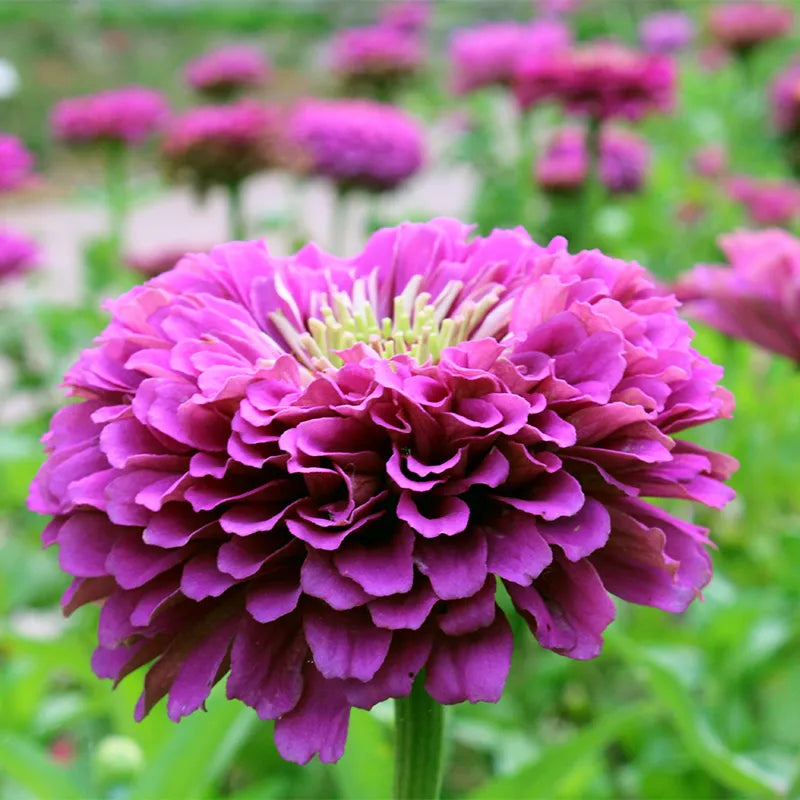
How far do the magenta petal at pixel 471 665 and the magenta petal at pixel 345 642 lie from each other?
0.02 metres

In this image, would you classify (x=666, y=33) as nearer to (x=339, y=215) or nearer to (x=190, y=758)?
(x=339, y=215)

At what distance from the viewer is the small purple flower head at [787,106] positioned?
1.86 metres

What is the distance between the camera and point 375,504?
16.5 inches

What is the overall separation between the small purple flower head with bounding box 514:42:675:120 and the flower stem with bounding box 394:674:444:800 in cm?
107

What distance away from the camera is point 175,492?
40cm

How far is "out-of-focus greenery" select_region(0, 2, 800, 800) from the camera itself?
687mm

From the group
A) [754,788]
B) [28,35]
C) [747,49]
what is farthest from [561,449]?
[28,35]

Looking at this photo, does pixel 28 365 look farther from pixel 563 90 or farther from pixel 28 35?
pixel 28 35

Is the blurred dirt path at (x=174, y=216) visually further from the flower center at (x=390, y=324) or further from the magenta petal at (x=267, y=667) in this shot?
the magenta petal at (x=267, y=667)

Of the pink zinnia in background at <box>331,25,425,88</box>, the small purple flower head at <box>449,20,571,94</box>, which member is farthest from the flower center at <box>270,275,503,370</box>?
the pink zinnia in background at <box>331,25,425,88</box>

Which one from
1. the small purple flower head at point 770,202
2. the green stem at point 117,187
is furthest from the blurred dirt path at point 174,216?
the small purple flower head at point 770,202

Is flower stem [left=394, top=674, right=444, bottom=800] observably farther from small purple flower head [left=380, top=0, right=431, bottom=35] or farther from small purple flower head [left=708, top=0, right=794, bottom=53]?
small purple flower head [left=380, top=0, right=431, bottom=35]

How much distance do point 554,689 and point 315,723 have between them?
0.86m

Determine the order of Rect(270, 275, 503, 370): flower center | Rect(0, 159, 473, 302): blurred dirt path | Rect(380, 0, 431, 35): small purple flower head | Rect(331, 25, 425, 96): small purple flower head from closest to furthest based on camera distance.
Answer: Rect(270, 275, 503, 370): flower center → Rect(331, 25, 425, 96): small purple flower head → Rect(380, 0, 431, 35): small purple flower head → Rect(0, 159, 473, 302): blurred dirt path
